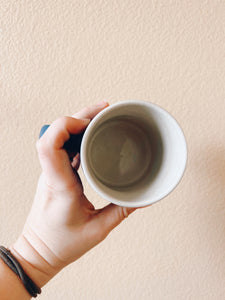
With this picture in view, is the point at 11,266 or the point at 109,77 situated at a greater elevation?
the point at 109,77

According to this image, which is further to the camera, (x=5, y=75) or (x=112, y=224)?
(x=5, y=75)

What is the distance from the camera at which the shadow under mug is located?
376 mm

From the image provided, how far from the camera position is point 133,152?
20.5 inches

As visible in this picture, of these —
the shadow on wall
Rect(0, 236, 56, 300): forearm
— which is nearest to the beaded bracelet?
Rect(0, 236, 56, 300): forearm

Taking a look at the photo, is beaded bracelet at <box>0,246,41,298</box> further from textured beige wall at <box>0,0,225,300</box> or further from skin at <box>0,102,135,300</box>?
textured beige wall at <box>0,0,225,300</box>

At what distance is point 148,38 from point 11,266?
450 millimetres

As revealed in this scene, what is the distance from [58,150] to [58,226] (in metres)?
0.12

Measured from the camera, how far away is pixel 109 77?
0.57 meters

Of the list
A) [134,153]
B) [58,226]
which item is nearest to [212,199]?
[134,153]

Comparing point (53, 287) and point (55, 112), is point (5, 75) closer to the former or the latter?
point (55, 112)

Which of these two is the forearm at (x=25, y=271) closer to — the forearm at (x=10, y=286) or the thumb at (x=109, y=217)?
the forearm at (x=10, y=286)

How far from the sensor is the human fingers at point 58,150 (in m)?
0.39

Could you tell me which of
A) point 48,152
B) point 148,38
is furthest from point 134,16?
point 48,152

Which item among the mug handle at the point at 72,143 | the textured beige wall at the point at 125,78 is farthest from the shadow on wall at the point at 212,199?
the mug handle at the point at 72,143
